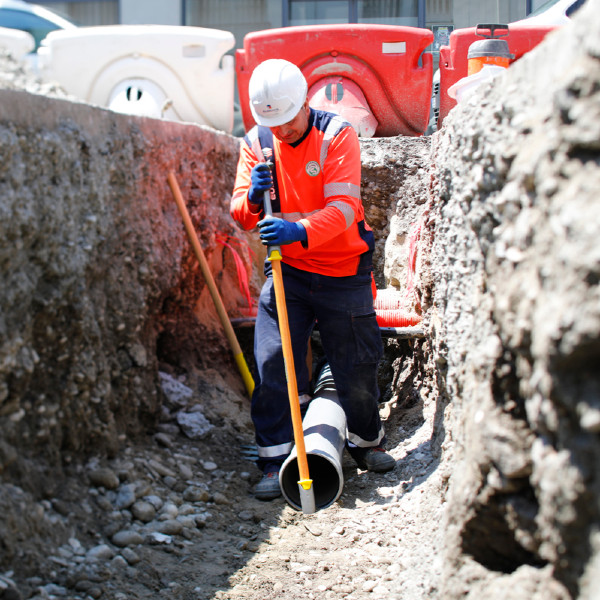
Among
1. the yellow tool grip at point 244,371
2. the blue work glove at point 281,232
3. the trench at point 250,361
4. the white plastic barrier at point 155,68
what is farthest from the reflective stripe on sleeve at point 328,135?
the white plastic barrier at point 155,68

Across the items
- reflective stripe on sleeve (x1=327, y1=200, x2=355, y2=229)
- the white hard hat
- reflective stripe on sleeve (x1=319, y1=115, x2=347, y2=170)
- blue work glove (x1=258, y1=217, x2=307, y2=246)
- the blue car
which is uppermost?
the blue car

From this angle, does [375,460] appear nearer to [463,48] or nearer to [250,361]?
[250,361]

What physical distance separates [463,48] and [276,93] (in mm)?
2653

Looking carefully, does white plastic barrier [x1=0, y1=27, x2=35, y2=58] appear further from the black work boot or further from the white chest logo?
the black work boot

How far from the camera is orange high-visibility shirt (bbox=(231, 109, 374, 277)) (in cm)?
328

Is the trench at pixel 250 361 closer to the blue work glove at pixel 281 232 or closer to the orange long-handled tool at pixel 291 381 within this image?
the orange long-handled tool at pixel 291 381

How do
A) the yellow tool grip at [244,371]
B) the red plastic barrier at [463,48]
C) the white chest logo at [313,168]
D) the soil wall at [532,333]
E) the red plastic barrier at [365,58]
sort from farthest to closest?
the red plastic barrier at [365,58], the red plastic barrier at [463,48], the yellow tool grip at [244,371], the white chest logo at [313,168], the soil wall at [532,333]

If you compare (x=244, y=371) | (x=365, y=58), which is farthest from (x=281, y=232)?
(x=365, y=58)

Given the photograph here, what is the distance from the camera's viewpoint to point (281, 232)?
313 cm

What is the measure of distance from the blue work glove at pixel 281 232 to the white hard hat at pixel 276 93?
45cm

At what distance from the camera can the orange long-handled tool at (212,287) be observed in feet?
13.3

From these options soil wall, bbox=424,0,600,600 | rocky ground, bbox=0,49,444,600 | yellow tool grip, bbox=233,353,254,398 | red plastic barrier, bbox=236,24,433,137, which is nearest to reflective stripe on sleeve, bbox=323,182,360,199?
soil wall, bbox=424,0,600,600

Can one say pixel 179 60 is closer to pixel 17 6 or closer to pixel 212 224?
pixel 212 224

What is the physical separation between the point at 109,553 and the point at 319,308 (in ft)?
4.69
